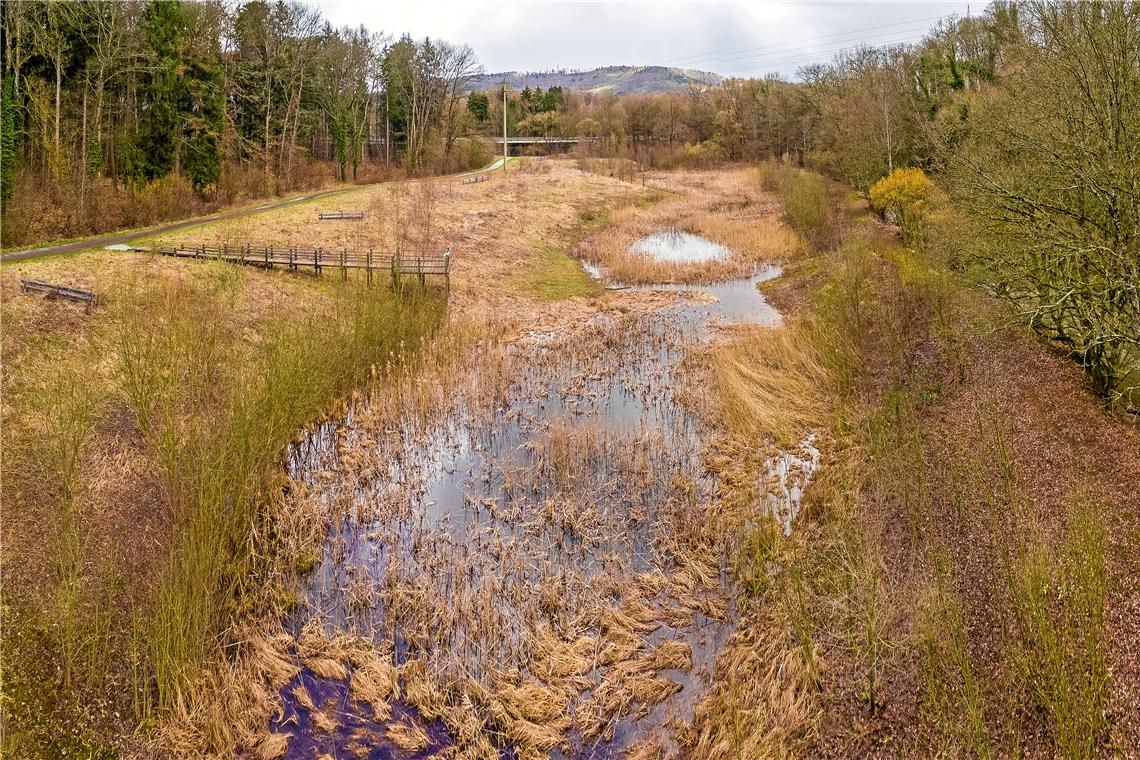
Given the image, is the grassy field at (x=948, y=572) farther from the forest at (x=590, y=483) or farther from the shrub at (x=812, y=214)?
the shrub at (x=812, y=214)

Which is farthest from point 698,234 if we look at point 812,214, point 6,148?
point 6,148

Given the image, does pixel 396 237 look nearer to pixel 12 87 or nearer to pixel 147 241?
pixel 147 241

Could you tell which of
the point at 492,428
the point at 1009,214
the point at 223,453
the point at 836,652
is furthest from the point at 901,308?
the point at 223,453

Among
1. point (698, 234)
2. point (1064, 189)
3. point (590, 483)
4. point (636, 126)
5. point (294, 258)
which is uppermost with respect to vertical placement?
point (636, 126)

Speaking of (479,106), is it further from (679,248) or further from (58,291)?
(58,291)

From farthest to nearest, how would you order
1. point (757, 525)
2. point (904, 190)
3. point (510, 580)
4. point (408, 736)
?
point (904, 190) < point (757, 525) < point (510, 580) < point (408, 736)

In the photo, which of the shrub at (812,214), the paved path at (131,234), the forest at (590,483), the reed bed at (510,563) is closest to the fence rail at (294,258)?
the forest at (590,483)
